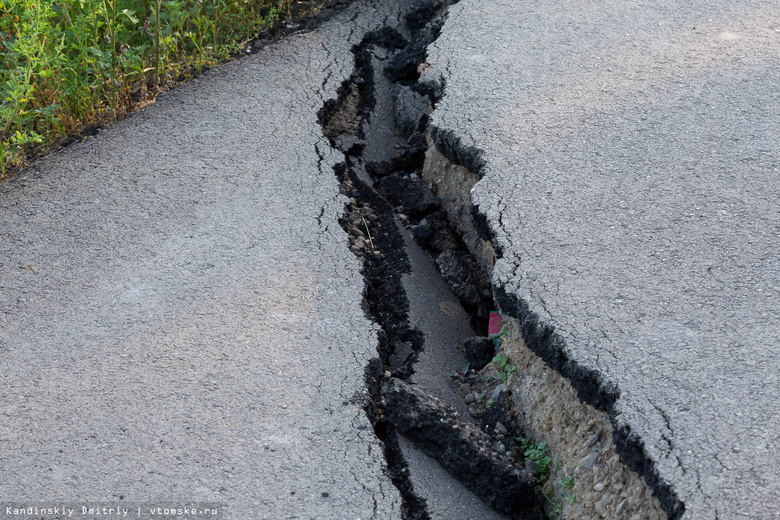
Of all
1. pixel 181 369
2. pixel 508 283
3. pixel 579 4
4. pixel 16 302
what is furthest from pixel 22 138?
pixel 579 4

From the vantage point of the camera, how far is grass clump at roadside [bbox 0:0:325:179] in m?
3.46

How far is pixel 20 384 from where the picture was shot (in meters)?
2.44

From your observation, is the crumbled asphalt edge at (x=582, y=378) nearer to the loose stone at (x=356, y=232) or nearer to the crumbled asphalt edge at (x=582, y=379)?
the crumbled asphalt edge at (x=582, y=379)

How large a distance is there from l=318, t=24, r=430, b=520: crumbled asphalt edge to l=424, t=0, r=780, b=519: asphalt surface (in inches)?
20.1

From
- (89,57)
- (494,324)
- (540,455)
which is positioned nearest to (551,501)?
(540,455)

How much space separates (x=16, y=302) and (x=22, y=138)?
994 mm

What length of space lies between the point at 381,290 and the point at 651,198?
1.26 meters

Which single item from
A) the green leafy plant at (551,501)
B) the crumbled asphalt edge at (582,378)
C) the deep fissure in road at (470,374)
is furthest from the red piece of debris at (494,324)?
the green leafy plant at (551,501)

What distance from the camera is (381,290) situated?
9.95 ft

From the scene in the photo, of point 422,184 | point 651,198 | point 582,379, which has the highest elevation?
point 651,198

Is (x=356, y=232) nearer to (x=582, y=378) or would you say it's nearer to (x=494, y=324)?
(x=494, y=324)

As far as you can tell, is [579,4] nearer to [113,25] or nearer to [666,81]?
[666,81]

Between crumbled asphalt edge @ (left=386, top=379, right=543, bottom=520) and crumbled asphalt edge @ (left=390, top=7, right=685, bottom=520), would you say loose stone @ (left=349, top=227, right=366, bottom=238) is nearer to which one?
crumbled asphalt edge @ (left=390, top=7, right=685, bottom=520)

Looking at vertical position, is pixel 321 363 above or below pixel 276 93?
below
